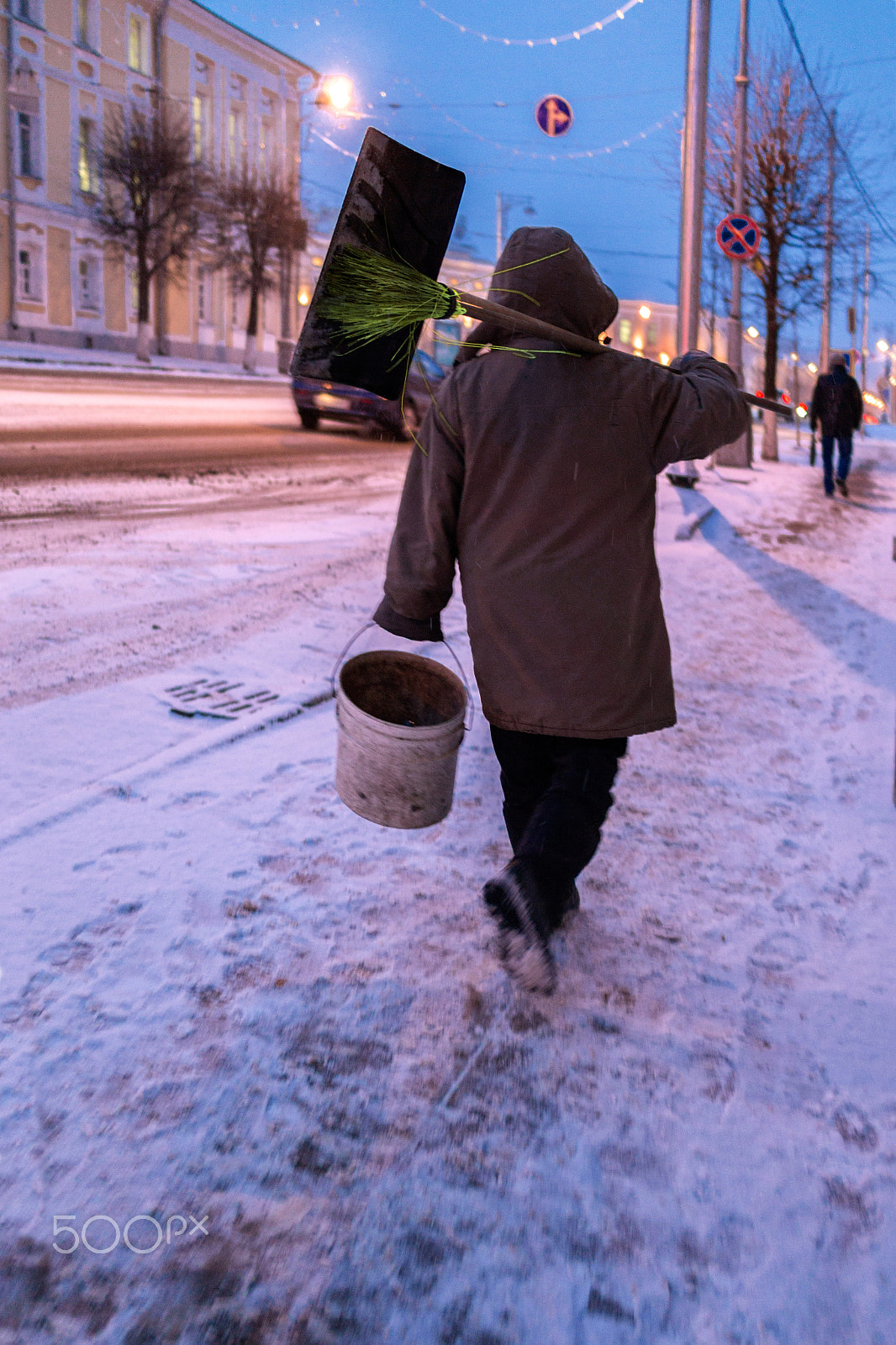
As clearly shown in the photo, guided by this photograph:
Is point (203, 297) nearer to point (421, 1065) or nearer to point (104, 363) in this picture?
point (104, 363)

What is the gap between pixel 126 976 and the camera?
2.59m

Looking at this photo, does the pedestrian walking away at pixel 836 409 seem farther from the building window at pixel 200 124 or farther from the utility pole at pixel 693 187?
the building window at pixel 200 124

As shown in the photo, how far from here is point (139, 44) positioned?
38.1 metres

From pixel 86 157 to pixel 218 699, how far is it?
1504 inches

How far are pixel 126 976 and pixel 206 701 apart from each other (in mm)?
2041

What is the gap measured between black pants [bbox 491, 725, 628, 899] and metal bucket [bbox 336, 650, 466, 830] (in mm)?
176

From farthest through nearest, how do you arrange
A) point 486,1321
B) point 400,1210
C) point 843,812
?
point 843,812 → point 400,1210 → point 486,1321

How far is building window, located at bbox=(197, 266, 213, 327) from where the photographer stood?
42344 millimetres

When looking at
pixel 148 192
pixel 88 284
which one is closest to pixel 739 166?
pixel 148 192

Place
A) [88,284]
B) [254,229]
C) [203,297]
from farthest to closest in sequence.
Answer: [203,297] → [254,229] → [88,284]

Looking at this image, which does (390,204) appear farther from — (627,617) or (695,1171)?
(695,1171)

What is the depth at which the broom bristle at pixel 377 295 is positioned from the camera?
7.81 feet

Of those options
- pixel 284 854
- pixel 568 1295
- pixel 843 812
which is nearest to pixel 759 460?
pixel 843 812

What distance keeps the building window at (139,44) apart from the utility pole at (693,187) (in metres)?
34.5
